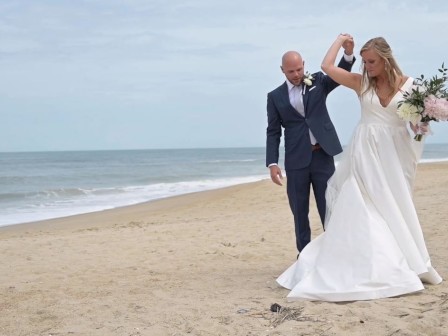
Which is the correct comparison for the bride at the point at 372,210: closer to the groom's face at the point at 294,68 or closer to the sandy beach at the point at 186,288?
the sandy beach at the point at 186,288

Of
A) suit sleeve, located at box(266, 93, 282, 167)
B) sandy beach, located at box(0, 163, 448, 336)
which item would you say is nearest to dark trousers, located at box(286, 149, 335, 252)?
suit sleeve, located at box(266, 93, 282, 167)

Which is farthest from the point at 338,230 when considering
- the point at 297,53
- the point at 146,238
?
the point at 146,238

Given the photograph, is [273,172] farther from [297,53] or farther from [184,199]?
[184,199]

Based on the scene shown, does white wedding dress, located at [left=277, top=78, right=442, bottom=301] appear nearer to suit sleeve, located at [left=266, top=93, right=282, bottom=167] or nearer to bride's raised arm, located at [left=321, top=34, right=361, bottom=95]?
bride's raised arm, located at [left=321, top=34, right=361, bottom=95]

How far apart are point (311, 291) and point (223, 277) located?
4.97 feet

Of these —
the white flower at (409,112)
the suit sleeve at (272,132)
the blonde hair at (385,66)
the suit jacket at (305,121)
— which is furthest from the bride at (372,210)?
the suit sleeve at (272,132)

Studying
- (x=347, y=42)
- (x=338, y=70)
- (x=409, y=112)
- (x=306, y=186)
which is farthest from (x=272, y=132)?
(x=409, y=112)

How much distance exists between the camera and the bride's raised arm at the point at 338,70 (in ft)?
16.0

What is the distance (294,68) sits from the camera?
5.11 metres

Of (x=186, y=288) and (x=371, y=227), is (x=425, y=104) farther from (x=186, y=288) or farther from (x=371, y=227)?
(x=186, y=288)

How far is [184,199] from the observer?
1870 cm

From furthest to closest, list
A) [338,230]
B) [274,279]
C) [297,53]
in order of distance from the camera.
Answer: [274,279] < [297,53] < [338,230]

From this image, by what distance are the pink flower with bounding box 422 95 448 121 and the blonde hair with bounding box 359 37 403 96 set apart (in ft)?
0.97

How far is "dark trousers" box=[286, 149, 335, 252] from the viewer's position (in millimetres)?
5242
